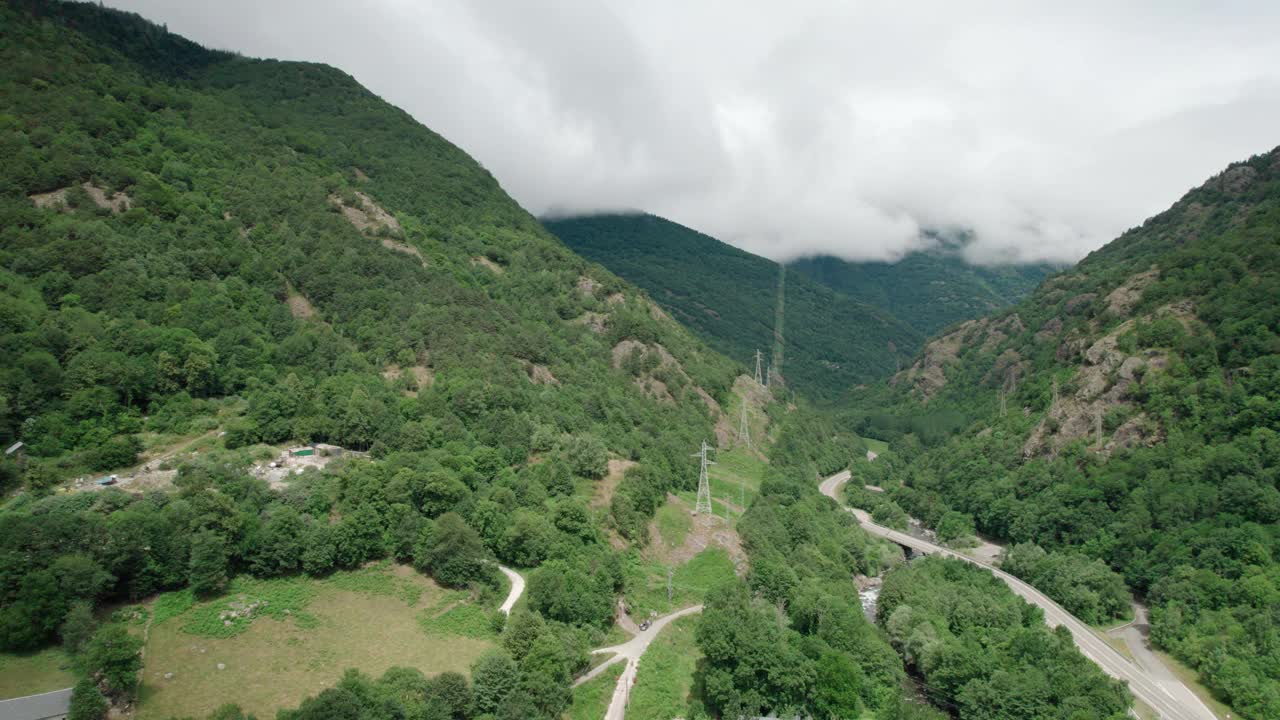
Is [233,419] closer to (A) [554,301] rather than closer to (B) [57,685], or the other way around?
(B) [57,685]

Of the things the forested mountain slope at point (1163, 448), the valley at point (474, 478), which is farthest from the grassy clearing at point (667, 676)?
the forested mountain slope at point (1163, 448)

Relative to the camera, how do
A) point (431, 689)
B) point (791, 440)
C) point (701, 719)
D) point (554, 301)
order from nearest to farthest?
point (431, 689)
point (701, 719)
point (554, 301)
point (791, 440)

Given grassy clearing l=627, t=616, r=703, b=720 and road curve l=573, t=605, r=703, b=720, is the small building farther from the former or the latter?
grassy clearing l=627, t=616, r=703, b=720

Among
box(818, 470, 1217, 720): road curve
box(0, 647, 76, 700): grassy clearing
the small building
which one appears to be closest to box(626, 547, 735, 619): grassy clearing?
box(818, 470, 1217, 720): road curve

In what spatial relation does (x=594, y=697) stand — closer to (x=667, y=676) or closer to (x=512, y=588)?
(x=667, y=676)

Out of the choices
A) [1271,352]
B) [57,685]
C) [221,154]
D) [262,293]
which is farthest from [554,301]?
[1271,352]

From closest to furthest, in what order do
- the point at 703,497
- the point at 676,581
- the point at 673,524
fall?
1. the point at 676,581
2. the point at 673,524
3. the point at 703,497

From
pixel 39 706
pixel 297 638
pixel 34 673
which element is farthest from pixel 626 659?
pixel 34 673
